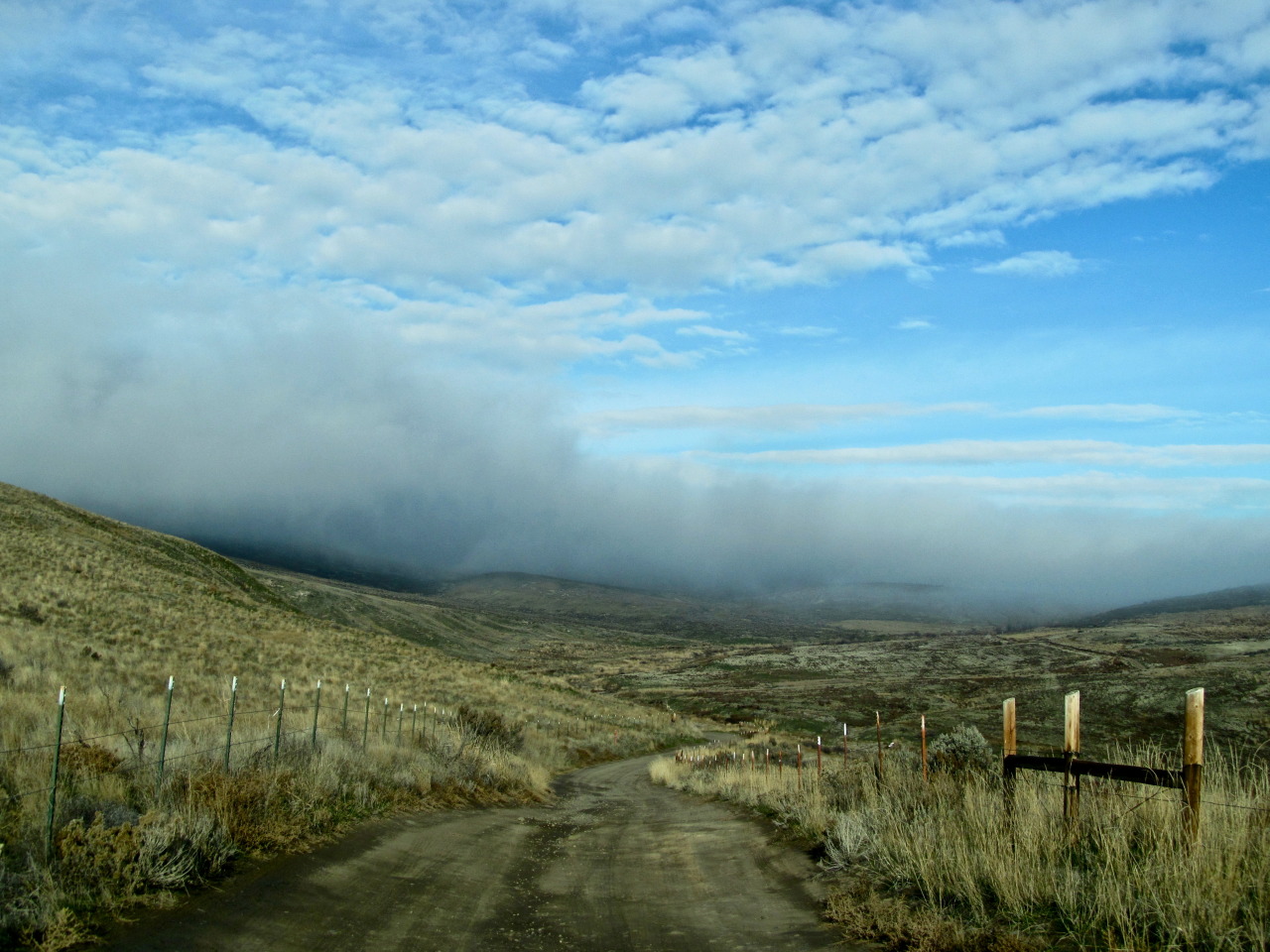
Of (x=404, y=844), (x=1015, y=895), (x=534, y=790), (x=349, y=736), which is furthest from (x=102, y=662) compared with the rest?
(x=1015, y=895)

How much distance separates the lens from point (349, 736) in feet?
53.7

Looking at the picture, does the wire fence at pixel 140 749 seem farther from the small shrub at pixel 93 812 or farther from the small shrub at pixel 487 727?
the small shrub at pixel 487 727

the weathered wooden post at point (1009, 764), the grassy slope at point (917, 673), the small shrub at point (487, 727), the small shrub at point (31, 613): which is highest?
the weathered wooden post at point (1009, 764)

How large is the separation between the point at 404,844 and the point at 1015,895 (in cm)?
748

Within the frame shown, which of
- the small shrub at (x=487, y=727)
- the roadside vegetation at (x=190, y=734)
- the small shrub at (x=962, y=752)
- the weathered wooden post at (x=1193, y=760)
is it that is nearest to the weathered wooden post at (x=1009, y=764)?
the weathered wooden post at (x=1193, y=760)

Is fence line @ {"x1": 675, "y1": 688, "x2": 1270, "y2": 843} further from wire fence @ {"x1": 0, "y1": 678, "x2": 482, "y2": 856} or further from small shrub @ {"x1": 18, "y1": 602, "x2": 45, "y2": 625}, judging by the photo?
small shrub @ {"x1": 18, "y1": 602, "x2": 45, "y2": 625}

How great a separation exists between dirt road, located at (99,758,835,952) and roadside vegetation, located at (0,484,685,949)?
62 centimetres

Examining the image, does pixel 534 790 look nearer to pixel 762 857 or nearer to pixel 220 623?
pixel 762 857

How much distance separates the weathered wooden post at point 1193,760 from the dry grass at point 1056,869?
0.37ft

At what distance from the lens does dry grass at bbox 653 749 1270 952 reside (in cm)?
570

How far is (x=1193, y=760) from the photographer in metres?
6.68

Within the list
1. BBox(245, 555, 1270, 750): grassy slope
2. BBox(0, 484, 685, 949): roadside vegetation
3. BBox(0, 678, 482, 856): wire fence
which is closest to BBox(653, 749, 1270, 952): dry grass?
BBox(245, 555, 1270, 750): grassy slope

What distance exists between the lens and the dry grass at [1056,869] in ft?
18.7

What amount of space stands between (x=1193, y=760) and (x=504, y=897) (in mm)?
6845
